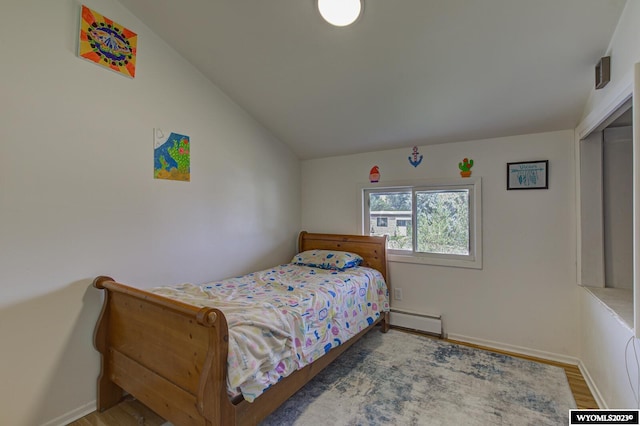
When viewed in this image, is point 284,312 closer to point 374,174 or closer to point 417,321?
point 417,321

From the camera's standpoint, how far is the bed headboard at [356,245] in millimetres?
3232

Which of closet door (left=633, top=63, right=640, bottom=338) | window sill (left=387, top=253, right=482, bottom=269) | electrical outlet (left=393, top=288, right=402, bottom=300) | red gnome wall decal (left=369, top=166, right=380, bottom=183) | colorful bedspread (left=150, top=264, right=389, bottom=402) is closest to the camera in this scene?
closet door (left=633, top=63, right=640, bottom=338)

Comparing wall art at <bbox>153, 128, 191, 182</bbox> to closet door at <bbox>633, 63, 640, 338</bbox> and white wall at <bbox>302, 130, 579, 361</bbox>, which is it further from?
closet door at <bbox>633, 63, 640, 338</bbox>

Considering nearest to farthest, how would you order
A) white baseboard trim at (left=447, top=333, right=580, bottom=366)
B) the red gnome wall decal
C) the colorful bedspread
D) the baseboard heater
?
the colorful bedspread, white baseboard trim at (left=447, top=333, right=580, bottom=366), the baseboard heater, the red gnome wall decal

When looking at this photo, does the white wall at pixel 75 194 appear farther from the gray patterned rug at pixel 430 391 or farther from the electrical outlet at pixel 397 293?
the electrical outlet at pixel 397 293

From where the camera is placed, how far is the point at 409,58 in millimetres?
2094

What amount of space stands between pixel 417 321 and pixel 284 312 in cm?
182

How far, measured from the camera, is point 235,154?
2.97 meters

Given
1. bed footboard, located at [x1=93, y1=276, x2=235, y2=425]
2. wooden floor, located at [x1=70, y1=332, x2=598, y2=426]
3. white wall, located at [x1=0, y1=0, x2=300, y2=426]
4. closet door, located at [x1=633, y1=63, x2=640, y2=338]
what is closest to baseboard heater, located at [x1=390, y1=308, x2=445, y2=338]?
wooden floor, located at [x1=70, y1=332, x2=598, y2=426]

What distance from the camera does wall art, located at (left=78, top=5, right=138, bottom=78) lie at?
1918 millimetres

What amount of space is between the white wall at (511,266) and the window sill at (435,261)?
0.05 metres

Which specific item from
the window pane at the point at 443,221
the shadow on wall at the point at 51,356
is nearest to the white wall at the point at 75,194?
the shadow on wall at the point at 51,356

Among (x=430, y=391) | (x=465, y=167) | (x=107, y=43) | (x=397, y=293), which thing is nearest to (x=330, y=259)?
(x=397, y=293)

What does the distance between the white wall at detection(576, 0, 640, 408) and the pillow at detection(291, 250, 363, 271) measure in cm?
191
